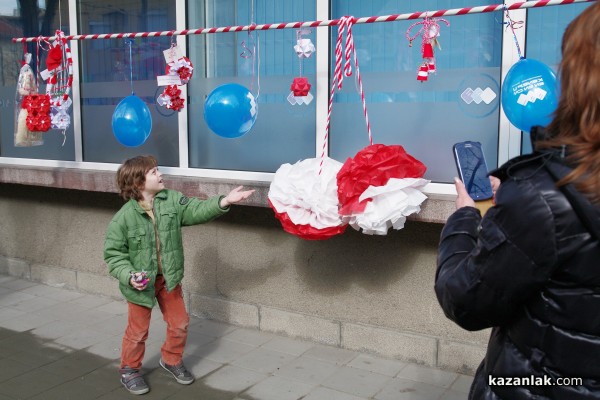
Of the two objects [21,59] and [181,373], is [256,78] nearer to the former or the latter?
[181,373]

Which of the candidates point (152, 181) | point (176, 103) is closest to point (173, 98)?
point (176, 103)

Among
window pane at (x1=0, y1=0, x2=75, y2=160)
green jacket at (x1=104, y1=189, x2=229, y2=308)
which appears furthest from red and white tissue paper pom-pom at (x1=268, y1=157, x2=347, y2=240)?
window pane at (x1=0, y1=0, x2=75, y2=160)

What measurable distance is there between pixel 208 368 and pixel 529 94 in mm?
2786

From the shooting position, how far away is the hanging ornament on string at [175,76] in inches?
189

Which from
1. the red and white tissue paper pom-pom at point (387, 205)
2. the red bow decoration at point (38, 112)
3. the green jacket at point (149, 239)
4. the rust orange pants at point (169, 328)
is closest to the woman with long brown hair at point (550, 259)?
the red and white tissue paper pom-pom at point (387, 205)

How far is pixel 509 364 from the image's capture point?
1.63 metres

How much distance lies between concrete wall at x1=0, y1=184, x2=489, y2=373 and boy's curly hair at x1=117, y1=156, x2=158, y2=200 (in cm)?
115

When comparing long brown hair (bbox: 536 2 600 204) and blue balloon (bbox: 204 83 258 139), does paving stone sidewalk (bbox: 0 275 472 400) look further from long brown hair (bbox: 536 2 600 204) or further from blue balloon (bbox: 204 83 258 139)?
long brown hair (bbox: 536 2 600 204)

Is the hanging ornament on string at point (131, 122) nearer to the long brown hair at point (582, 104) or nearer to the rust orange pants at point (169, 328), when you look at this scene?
the rust orange pants at point (169, 328)

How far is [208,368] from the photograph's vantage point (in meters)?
4.62

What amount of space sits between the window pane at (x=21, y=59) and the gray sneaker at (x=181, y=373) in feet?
9.63

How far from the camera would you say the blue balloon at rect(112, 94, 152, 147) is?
190 inches

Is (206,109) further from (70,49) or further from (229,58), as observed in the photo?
(70,49)

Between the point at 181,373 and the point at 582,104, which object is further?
the point at 181,373
